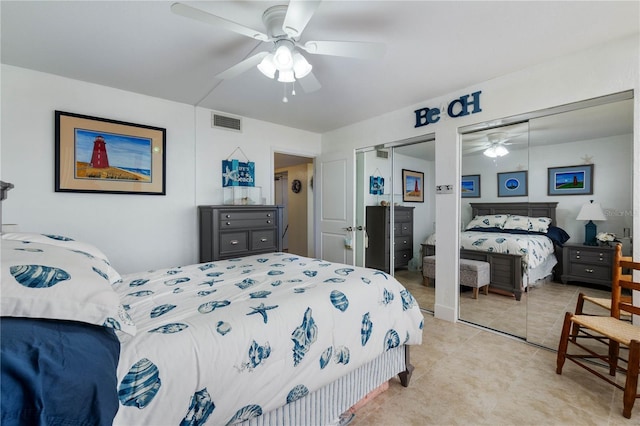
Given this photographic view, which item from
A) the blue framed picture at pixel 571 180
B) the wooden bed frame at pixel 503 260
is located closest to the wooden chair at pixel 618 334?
the blue framed picture at pixel 571 180

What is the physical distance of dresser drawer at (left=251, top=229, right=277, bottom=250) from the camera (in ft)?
11.4

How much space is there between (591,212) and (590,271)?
515 mm

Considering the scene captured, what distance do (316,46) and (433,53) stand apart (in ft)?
3.62

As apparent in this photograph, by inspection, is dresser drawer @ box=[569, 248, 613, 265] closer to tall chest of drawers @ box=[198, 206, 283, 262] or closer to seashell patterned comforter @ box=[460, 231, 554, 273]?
seashell patterned comforter @ box=[460, 231, 554, 273]

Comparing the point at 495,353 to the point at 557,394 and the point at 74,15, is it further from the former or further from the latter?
the point at 74,15

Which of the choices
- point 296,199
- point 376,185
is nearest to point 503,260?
point 376,185

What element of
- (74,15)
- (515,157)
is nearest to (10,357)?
(74,15)

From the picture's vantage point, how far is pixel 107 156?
289 centimetres

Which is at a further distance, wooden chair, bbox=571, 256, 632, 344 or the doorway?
the doorway

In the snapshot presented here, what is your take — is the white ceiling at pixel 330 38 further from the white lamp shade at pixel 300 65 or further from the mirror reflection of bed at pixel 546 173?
the mirror reflection of bed at pixel 546 173

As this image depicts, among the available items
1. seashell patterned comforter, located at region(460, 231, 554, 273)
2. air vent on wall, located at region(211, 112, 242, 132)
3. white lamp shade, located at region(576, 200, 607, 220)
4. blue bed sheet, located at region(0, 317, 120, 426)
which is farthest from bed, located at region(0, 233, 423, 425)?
air vent on wall, located at region(211, 112, 242, 132)

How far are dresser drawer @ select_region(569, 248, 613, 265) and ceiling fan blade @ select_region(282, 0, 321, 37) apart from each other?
2.88m

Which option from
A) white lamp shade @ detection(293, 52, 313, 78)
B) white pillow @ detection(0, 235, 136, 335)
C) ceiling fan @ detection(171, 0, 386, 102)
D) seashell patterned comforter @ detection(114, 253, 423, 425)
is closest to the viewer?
white pillow @ detection(0, 235, 136, 335)

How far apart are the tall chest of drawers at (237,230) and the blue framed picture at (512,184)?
2498 millimetres
